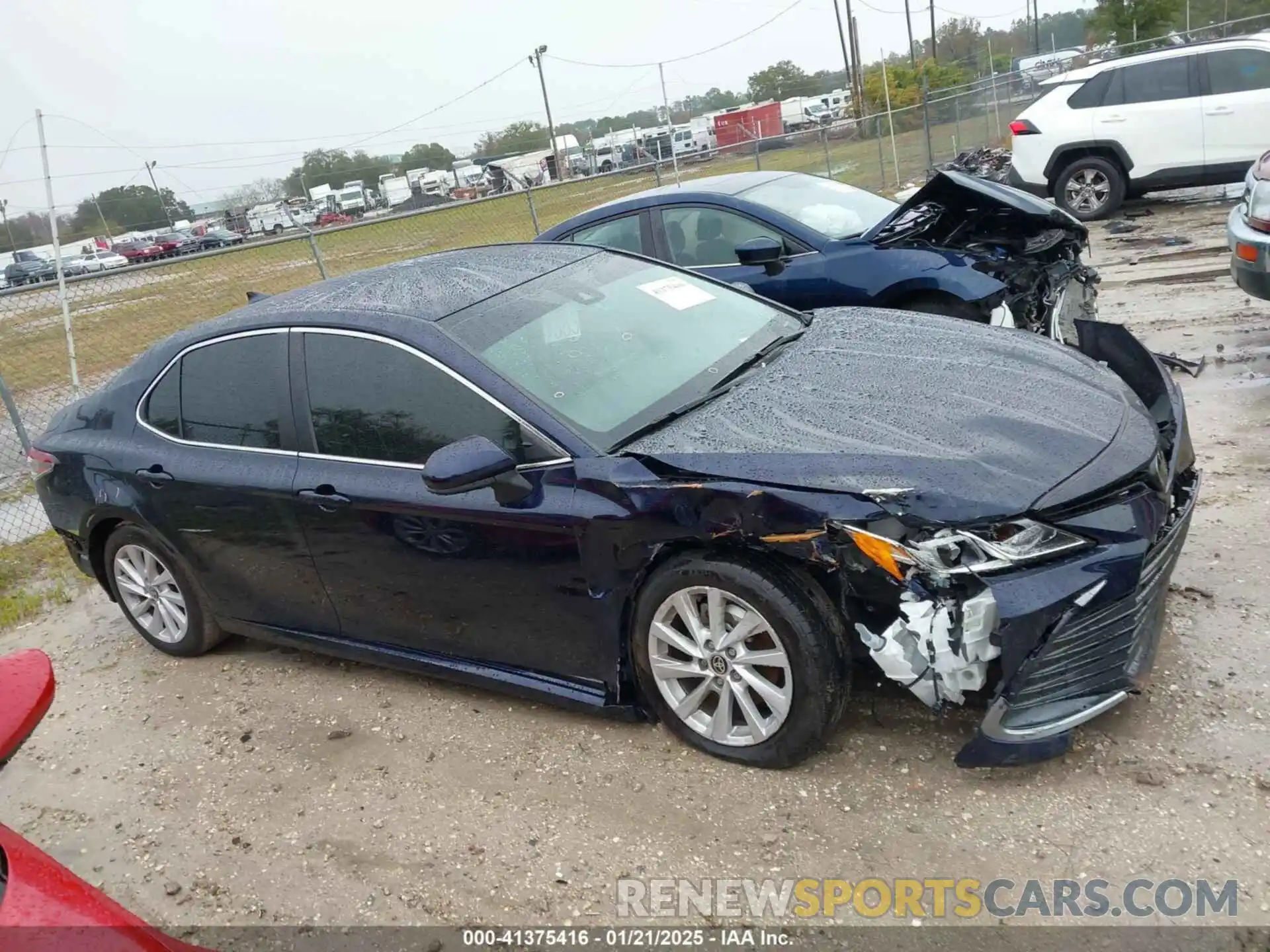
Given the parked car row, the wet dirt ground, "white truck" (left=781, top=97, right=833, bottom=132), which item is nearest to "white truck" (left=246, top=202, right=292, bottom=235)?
the parked car row

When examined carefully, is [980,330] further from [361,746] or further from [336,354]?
[361,746]

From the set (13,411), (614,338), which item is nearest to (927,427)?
(614,338)

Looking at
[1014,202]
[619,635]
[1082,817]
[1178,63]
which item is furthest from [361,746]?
[1178,63]

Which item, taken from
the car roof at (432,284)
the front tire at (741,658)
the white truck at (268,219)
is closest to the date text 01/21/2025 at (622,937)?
the front tire at (741,658)

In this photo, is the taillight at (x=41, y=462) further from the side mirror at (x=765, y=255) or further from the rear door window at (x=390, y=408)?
the side mirror at (x=765, y=255)

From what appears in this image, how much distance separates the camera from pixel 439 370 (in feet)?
11.5

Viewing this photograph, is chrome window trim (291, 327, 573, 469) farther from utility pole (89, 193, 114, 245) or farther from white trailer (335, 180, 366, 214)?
white trailer (335, 180, 366, 214)

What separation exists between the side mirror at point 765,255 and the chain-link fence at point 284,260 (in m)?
1.23

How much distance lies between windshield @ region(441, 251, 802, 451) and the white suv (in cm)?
919

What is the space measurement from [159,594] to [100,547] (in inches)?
17.2

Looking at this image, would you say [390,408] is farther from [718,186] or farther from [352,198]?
[352,198]

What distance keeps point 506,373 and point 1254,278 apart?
4.71 metres

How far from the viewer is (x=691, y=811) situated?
3062mm

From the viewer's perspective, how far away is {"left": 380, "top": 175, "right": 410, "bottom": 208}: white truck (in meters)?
33.1
